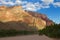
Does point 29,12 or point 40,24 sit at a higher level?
point 29,12

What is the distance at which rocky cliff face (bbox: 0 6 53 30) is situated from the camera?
41.1 ft

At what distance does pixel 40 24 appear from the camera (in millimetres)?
13359

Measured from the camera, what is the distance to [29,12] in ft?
44.6

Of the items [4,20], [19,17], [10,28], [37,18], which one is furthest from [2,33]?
[37,18]

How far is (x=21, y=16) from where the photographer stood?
13.5 metres

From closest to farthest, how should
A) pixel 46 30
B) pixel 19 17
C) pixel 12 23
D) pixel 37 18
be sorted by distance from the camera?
pixel 46 30 < pixel 12 23 < pixel 19 17 < pixel 37 18

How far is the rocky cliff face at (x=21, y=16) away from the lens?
41.1 ft

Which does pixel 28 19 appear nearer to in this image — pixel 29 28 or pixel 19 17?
pixel 19 17

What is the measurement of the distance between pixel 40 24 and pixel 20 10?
1949mm

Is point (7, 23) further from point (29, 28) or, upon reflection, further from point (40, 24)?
point (40, 24)

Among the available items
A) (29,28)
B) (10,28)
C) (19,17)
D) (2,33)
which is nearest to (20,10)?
(19,17)

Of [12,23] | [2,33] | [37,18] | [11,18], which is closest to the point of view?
[2,33]

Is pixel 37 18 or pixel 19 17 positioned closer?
pixel 19 17

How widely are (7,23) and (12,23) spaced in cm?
33
